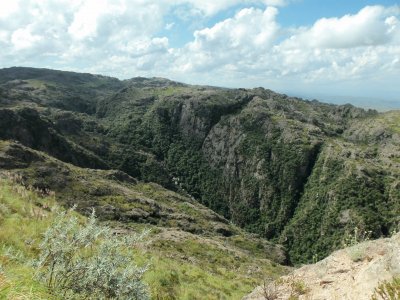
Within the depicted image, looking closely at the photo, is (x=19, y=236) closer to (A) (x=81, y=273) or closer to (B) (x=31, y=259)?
(B) (x=31, y=259)

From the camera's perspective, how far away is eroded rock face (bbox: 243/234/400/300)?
8906 millimetres

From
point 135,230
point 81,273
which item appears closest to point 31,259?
point 81,273

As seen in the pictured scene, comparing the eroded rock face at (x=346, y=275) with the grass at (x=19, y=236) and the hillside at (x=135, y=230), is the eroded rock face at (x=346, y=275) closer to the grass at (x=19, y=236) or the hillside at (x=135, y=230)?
the hillside at (x=135, y=230)

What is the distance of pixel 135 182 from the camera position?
126 m

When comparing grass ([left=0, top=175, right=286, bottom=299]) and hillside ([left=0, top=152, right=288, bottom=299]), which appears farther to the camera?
hillside ([left=0, top=152, right=288, bottom=299])

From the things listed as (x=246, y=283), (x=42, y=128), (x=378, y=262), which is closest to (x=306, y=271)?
(x=378, y=262)

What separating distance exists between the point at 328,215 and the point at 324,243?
49.0 feet

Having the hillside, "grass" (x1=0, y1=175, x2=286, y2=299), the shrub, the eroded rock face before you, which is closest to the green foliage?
the eroded rock face

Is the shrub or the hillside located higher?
Answer: the shrub

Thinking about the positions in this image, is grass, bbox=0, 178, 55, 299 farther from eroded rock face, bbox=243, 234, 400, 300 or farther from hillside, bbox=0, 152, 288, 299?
eroded rock face, bbox=243, 234, 400, 300

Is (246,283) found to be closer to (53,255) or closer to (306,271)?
(306,271)

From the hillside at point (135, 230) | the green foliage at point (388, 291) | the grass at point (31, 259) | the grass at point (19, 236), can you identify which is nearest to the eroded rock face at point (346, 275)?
the green foliage at point (388, 291)

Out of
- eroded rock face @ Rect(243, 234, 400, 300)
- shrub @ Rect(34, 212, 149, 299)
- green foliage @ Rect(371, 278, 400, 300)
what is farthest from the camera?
eroded rock face @ Rect(243, 234, 400, 300)

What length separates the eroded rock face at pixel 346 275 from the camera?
29.2 ft
